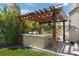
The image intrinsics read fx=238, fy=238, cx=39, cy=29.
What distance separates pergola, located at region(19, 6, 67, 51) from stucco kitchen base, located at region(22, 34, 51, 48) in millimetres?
Result: 98

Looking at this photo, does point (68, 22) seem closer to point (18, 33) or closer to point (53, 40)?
point (53, 40)

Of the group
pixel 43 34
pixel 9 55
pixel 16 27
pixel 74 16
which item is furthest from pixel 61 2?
pixel 9 55

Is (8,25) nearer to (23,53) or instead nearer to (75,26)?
(23,53)

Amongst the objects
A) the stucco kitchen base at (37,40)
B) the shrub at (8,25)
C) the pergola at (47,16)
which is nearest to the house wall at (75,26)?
the pergola at (47,16)

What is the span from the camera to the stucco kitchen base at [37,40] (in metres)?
2.90

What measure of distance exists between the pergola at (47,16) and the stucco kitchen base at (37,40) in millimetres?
98

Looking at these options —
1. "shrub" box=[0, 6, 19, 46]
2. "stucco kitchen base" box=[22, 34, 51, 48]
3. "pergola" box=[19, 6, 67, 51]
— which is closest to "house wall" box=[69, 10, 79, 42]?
"pergola" box=[19, 6, 67, 51]

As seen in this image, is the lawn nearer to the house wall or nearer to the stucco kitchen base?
the stucco kitchen base

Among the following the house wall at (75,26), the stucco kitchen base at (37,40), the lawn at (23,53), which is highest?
the house wall at (75,26)

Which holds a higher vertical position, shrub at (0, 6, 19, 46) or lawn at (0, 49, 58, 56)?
shrub at (0, 6, 19, 46)

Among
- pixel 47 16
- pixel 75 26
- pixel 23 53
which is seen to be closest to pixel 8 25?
pixel 23 53

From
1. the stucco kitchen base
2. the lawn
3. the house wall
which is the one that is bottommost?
the lawn

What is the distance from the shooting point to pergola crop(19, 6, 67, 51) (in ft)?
9.43

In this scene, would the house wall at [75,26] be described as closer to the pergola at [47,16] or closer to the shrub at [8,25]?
the pergola at [47,16]
